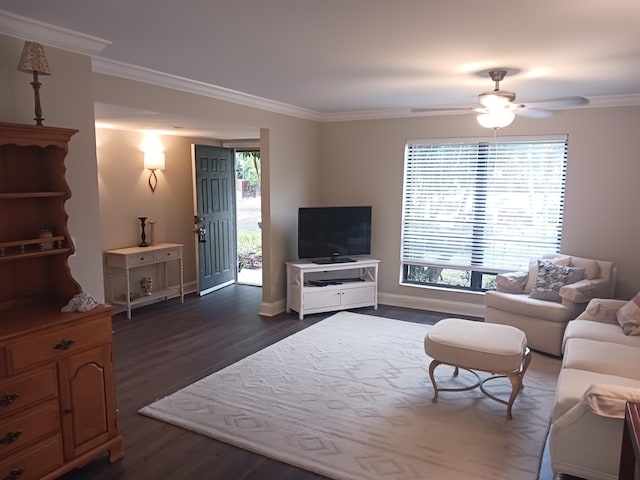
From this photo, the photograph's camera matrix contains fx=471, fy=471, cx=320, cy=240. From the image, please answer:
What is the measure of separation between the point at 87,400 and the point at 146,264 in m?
3.51

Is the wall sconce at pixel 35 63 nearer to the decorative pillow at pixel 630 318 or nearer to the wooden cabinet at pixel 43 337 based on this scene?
the wooden cabinet at pixel 43 337

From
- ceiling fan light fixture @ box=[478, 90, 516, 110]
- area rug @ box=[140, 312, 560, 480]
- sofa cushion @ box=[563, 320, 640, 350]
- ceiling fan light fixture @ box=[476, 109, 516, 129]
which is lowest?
area rug @ box=[140, 312, 560, 480]

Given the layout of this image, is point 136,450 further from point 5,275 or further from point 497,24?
point 497,24

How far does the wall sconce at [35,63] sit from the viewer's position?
8.05ft

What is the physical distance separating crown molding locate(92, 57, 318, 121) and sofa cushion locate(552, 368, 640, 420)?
3.70m

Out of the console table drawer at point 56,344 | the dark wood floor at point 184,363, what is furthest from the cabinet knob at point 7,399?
the dark wood floor at point 184,363

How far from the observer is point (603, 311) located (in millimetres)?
Answer: 4086

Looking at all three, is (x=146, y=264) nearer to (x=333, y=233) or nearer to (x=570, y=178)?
(x=333, y=233)

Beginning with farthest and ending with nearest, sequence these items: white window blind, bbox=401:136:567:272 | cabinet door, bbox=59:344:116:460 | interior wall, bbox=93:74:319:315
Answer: white window blind, bbox=401:136:567:272 → interior wall, bbox=93:74:319:315 → cabinet door, bbox=59:344:116:460

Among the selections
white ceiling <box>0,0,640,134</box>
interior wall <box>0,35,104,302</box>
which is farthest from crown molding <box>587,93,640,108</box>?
interior wall <box>0,35,104,302</box>

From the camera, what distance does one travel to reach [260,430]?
3141 millimetres

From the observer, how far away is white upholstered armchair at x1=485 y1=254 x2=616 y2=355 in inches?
175

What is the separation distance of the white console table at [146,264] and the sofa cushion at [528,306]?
4.01m

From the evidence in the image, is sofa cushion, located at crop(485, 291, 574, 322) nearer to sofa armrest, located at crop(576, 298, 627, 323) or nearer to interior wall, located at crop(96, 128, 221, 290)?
sofa armrest, located at crop(576, 298, 627, 323)
